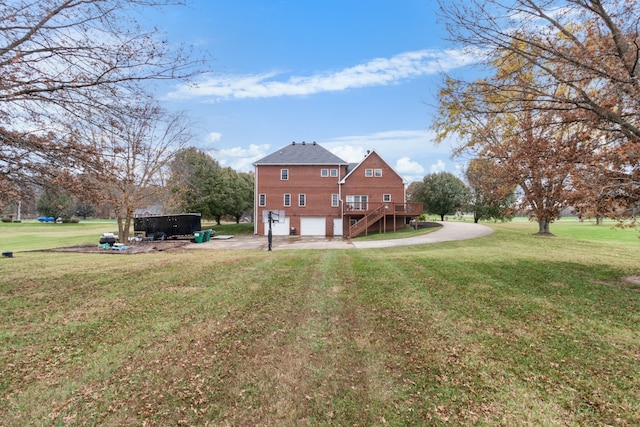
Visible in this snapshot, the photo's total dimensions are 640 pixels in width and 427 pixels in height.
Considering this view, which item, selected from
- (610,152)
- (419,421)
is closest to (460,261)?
(610,152)

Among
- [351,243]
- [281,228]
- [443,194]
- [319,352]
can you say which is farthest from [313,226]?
[319,352]

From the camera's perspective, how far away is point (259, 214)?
111 feet

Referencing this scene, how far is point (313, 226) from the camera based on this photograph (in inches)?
1308

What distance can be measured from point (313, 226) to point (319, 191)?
12.1 ft

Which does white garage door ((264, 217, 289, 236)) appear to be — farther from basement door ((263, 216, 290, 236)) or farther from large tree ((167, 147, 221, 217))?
large tree ((167, 147, 221, 217))

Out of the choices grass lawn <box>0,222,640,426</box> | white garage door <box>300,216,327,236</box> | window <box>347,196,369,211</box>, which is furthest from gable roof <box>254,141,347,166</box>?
grass lawn <box>0,222,640,426</box>

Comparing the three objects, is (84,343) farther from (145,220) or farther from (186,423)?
(145,220)

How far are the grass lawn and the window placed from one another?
2397 centimetres

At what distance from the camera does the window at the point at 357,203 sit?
32.1 m

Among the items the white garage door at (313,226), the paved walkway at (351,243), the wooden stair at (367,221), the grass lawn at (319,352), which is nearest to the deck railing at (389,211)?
the wooden stair at (367,221)

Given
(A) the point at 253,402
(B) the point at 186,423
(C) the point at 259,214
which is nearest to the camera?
(B) the point at 186,423

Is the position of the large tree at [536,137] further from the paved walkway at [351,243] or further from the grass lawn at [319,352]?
the paved walkway at [351,243]

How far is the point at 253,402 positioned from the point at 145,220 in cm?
2698

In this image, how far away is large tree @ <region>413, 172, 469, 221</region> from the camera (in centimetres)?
5019
